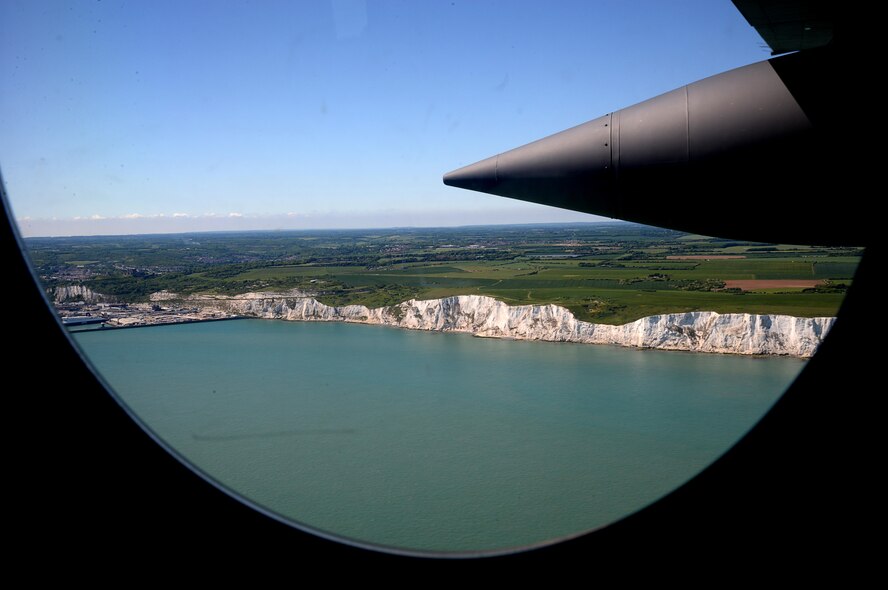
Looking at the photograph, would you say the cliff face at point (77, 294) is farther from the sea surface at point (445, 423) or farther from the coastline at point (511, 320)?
the sea surface at point (445, 423)

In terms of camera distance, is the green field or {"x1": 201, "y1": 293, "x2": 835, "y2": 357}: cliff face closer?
{"x1": 201, "y1": 293, "x2": 835, "y2": 357}: cliff face

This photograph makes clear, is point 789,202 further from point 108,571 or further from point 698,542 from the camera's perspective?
point 108,571

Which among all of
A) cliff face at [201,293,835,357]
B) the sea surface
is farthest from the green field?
the sea surface

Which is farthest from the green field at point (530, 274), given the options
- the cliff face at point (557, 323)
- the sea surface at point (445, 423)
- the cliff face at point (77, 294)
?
the sea surface at point (445, 423)

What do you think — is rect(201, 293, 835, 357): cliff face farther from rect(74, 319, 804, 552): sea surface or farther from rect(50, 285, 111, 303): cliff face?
rect(50, 285, 111, 303): cliff face

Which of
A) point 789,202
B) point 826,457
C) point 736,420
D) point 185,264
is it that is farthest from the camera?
point 185,264

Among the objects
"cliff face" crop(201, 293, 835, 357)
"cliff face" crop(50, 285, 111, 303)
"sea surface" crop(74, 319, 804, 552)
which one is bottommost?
"sea surface" crop(74, 319, 804, 552)

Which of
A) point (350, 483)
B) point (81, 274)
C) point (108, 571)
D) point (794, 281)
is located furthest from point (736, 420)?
point (81, 274)
